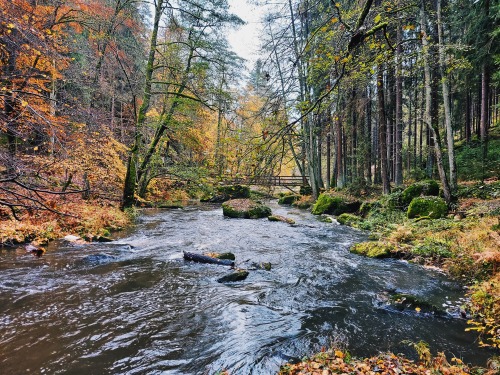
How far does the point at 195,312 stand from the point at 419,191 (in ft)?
38.5

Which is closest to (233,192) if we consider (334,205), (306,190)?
(306,190)

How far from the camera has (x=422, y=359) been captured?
3.34 meters

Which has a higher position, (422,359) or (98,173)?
(98,173)

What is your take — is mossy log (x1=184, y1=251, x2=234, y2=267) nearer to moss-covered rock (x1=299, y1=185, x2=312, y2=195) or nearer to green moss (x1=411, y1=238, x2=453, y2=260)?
green moss (x1=411, y1=238, x2=453, y2=260)

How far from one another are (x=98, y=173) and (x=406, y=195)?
13.3 meters

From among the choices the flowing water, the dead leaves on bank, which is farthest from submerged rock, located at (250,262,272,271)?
the dead leaves on bank

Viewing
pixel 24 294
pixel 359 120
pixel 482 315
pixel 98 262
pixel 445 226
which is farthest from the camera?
pixel 359 120

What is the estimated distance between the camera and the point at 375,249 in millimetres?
8062

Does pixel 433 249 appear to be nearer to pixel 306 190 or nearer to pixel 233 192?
pixel 306 190

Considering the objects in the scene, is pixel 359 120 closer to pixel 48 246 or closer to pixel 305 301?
pixel 305 301

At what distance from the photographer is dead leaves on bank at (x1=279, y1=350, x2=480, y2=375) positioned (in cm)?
292

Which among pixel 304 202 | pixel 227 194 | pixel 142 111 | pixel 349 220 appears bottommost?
pixel 349 220

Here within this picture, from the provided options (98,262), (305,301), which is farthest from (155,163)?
(305,301)

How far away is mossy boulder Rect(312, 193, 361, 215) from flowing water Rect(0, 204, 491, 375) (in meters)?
8.40
